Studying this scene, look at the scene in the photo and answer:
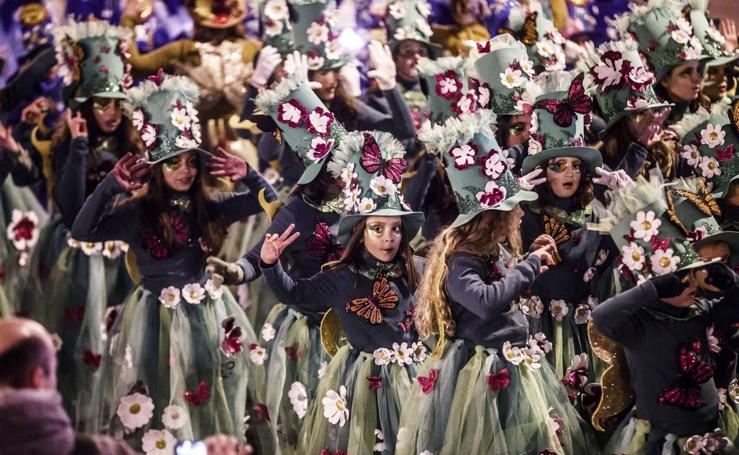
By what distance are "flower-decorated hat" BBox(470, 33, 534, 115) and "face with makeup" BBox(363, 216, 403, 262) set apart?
34.1 inches

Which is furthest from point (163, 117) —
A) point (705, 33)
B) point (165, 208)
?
point (705, 33)

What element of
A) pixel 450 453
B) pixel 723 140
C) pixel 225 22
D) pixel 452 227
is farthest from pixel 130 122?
pixel 723 140

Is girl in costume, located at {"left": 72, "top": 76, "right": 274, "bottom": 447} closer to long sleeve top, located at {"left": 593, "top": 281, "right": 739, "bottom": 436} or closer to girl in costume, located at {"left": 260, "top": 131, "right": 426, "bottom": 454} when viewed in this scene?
girl in costume, located at {"left": 260, "top": 131, "right": 426, "bottom": 454}

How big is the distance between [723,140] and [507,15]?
4.17ft

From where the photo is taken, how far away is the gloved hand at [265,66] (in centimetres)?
469

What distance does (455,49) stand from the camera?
555cm

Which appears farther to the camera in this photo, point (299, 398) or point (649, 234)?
point (299, 398)

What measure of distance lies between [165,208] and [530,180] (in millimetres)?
1284

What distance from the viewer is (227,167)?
4219mm

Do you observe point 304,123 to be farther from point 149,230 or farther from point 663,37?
point 663,37

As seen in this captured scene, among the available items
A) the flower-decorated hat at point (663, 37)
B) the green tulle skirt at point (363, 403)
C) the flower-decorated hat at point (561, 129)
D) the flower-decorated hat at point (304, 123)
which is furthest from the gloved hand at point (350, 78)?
the green tulle skirt at point (363, 403)

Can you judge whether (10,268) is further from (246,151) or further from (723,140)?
(723,140)

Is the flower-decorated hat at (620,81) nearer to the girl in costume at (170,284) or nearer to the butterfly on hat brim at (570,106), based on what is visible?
the butterfly on hat brim at (570,106)

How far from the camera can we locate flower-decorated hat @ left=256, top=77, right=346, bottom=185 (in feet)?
13.5
